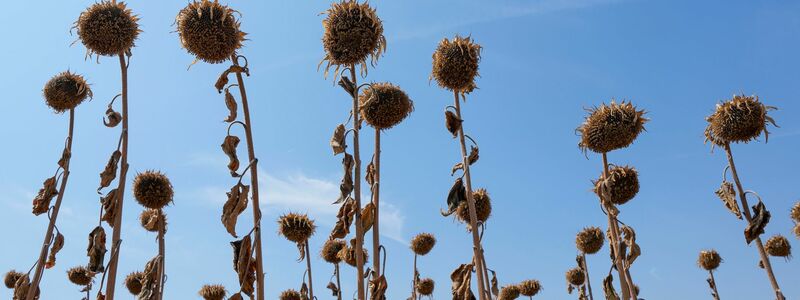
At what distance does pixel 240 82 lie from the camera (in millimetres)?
3951

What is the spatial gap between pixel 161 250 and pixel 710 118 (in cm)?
625

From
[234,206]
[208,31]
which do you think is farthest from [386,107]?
[234,206]

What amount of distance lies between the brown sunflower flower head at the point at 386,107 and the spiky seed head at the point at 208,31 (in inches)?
50.7

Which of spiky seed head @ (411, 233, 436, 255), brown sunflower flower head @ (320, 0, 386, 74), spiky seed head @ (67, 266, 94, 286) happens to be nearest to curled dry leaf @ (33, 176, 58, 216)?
brown sunflower flower head @ (320, 0, 386, 74)

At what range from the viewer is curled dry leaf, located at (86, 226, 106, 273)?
568cm

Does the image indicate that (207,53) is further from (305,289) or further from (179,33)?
(305,289)

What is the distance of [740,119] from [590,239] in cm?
492

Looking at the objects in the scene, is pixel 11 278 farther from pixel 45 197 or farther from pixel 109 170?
pixel 109 170

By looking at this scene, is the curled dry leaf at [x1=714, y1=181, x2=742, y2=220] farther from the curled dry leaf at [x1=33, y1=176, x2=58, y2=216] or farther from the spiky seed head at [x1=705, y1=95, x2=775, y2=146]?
the curled dry leaf at [x1=33, y1=176, x2=58, y2=216]

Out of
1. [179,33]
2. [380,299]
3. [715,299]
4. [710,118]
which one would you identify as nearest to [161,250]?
[179,33]

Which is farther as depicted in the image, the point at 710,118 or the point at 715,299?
the point at 715,299

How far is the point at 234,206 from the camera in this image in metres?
3.73

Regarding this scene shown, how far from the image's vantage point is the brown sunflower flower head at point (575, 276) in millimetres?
14000

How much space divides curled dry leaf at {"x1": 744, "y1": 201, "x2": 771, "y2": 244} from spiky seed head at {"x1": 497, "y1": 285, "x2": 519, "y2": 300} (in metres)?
7.22
